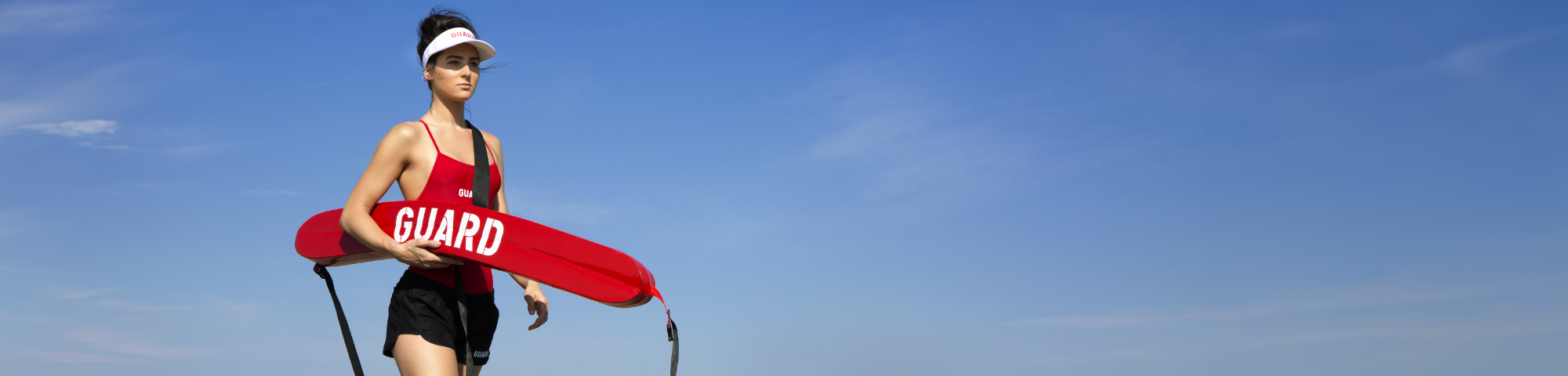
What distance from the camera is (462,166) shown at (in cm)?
469

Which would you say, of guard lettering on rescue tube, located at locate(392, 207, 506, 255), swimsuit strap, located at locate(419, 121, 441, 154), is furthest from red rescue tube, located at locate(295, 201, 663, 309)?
swimsuit strap, located at locate(419, 121, 441, 154)

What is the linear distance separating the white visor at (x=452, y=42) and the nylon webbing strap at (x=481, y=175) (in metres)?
0.40

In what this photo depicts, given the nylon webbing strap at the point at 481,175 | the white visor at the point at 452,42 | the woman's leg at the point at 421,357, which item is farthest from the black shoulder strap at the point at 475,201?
the white visor at the point at 452,42

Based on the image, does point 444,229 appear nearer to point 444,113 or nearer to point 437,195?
point 437,195

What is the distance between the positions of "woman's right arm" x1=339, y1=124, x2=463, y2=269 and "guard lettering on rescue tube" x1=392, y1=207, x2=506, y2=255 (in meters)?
0.04

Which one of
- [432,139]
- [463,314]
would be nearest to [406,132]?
[432,139]

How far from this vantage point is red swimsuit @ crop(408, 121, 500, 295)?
4.61 meters

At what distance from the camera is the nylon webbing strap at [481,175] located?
471 centimetres

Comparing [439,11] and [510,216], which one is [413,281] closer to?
[510,216]

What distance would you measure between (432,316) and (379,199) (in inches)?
20.3

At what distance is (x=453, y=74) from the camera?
4766mm

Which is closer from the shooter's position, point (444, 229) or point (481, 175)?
point (444, 229)

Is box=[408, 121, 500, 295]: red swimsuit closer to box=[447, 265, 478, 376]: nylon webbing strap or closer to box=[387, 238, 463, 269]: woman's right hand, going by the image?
box=[447, 265, 478, 376]: nylon webbing strap

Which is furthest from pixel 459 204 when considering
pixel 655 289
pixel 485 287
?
pixel 655 289
